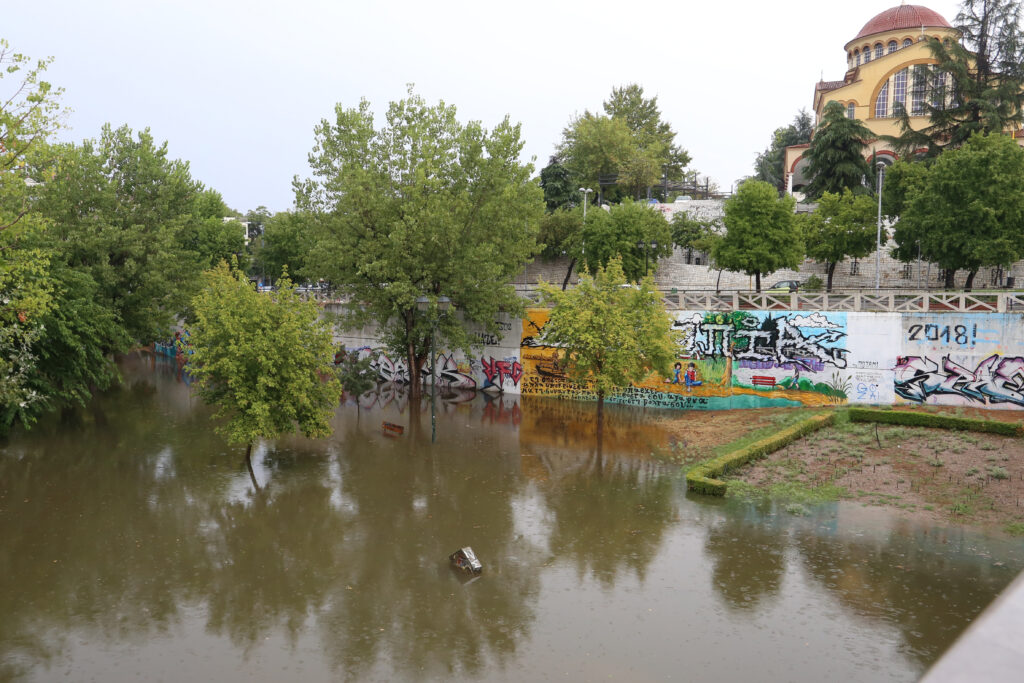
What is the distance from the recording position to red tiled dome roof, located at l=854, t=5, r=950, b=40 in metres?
62.0

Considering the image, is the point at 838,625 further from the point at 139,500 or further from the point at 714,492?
the point at 139,500

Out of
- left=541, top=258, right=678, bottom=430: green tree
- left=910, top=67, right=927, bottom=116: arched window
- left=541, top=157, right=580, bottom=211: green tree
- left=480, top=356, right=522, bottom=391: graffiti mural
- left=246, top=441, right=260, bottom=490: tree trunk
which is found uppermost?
left=910, top=67, right=927, bottom=116: arched window

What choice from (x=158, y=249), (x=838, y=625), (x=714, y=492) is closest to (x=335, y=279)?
(x=158, y=249)

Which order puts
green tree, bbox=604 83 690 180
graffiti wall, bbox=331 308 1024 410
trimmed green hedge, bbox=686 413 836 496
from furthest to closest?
green tree, bbox=604 83 690 180, graffiti wall, bbox=331 308 1024 410, trimmed green hedge, bbox=686 413 836 496

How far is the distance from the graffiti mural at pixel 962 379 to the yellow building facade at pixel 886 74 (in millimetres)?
31248

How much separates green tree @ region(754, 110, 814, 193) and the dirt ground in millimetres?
59788

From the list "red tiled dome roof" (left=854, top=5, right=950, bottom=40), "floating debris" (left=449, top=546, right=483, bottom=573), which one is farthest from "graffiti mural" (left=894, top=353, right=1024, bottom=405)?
"red tiled dome roof" (left=854, top=5, right=950, bottom=40)

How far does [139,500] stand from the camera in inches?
776

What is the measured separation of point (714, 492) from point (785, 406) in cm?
1174

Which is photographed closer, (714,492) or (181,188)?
(714,492)

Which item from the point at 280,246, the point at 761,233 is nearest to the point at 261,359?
the point at 761,233

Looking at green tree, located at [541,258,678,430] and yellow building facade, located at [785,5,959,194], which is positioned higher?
yellow building facade, located at [785,5,959,194]

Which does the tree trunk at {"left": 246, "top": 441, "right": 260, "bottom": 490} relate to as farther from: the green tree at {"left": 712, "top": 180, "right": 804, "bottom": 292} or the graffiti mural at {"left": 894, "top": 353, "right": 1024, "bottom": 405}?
the green tree at {"left": 712, "top": 180, "right": 804, "bottom": 292}

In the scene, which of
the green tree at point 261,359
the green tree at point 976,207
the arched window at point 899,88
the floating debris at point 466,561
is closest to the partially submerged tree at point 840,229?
the green tree at point 976,207
